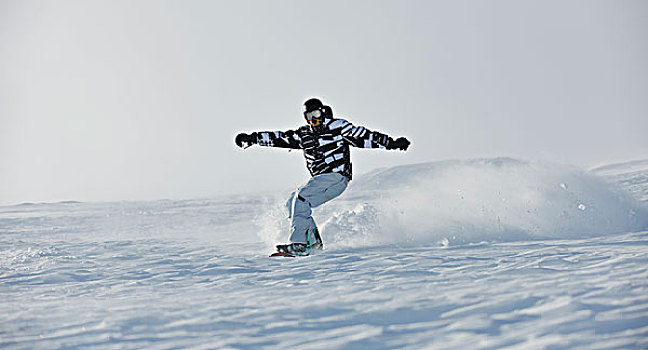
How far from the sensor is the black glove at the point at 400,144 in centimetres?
628

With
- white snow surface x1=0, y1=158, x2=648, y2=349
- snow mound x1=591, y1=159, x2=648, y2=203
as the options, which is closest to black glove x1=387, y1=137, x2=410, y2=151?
white snow surface x1=0, y1=158, x2=648, y2=349

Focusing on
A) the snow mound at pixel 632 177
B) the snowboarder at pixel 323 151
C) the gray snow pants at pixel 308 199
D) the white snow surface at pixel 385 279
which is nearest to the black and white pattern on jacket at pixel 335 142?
the snowboarder at pixel 323 151

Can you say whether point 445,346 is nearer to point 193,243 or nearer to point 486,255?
point 486,255

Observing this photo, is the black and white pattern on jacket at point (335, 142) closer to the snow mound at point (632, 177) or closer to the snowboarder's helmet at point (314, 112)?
the snowboarder's helmet at point (314, 112)

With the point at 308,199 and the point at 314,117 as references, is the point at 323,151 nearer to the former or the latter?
the point at 314,117

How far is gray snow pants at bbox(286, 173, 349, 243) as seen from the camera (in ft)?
19.9

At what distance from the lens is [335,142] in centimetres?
634

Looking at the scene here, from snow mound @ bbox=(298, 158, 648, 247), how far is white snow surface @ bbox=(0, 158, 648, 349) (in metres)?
0.03

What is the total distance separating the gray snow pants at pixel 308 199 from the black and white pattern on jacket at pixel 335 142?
0.48 ft

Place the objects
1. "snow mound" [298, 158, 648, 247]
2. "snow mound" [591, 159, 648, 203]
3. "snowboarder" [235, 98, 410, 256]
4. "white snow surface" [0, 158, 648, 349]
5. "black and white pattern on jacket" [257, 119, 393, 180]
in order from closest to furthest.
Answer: "white snow surface" [0, 158, 648, 349], "snowboarder" [235, 98, 410, 256], "black and white pattern on jacket" [257, 119, 393, 180], "snow mound" [298, 158, 648, 247], "snow mound" [591, 159, 648, 203]

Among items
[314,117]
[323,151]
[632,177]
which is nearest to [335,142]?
[323,151]

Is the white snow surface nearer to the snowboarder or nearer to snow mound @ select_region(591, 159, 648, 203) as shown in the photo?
the snowboarder

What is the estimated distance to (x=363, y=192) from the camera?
17141mm

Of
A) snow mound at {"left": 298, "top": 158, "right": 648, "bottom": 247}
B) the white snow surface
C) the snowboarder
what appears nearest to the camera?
the white snow surface
